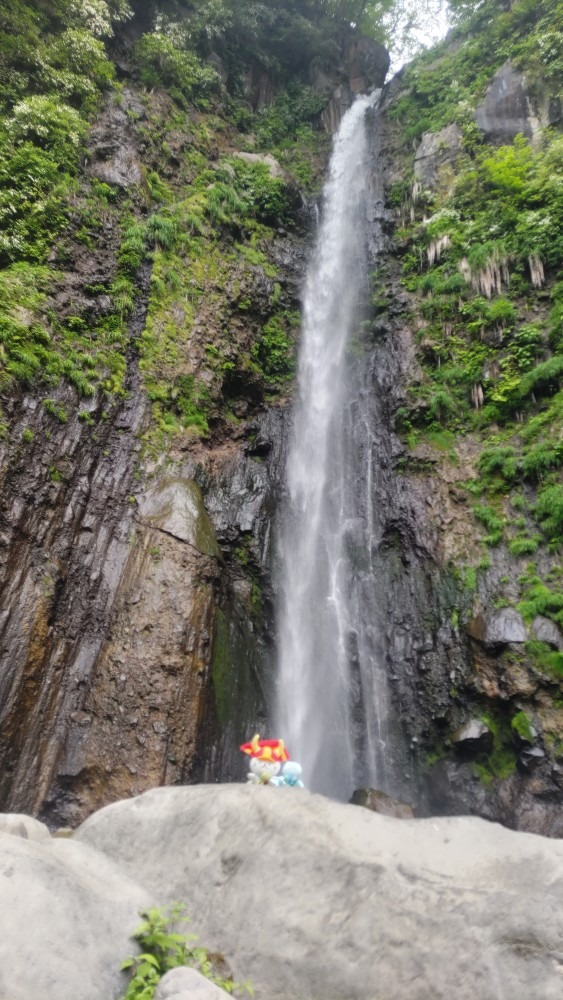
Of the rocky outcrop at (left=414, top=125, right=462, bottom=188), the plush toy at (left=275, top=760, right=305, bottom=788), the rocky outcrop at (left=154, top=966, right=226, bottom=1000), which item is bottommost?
the rocky outcrop at (left=154, top=966, right=226, bottom=1000)

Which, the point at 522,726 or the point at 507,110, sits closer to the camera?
the point at 522,726

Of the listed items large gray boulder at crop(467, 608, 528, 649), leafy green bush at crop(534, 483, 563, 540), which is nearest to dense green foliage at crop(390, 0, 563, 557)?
leafy green bush at crop(534, 483, 563, 540)

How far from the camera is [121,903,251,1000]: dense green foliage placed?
10.9 ft

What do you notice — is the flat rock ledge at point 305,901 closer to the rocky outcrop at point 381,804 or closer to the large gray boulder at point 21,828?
the large gray boulder at point 21,828

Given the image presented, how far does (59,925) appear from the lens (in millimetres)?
3430

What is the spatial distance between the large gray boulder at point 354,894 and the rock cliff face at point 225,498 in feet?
11.3

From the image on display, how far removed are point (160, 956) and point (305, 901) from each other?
3.32 feet

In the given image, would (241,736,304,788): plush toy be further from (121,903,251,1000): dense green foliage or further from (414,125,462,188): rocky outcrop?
(414,125,462,188): rocky outcrop

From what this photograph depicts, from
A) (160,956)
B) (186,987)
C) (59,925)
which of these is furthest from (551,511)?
(59,925)

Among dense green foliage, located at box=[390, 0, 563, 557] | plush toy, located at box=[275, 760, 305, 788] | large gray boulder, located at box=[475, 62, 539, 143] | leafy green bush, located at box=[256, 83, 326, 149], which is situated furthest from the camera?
leafy green bush, located at box=[256, 83, 326, 149]

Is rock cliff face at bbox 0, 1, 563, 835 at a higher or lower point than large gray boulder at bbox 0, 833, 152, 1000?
higher

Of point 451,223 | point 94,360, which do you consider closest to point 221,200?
point 451,223

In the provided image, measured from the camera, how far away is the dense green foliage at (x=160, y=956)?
10.9 ft

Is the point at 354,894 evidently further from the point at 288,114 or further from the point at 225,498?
the point at 288,114
